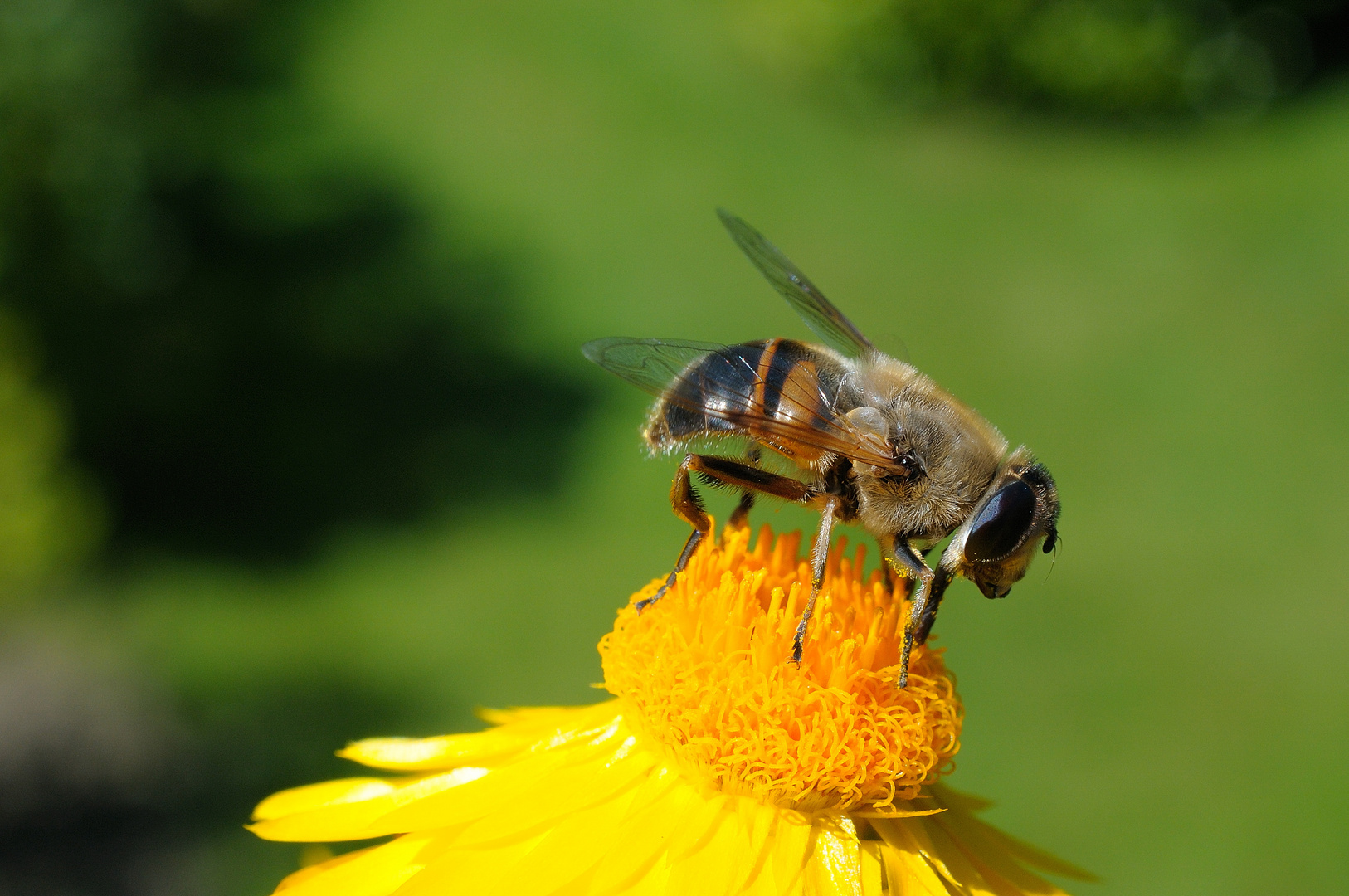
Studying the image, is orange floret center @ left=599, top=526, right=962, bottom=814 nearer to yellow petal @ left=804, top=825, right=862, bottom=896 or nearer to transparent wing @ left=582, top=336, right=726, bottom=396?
yellow petal @ left=804, top=825, right=862, bottom=896

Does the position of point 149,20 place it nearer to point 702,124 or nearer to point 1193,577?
point 702,124

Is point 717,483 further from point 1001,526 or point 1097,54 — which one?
point 1097,54

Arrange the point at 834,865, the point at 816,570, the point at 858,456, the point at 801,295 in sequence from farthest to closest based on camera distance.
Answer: the point at 801,295 < the point at 858,456 < the point at 816,570 < the point at 834,865

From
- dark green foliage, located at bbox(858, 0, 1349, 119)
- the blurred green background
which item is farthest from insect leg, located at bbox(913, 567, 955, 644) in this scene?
dark green foliage, located at bbox(858, 0, 1349, 119)

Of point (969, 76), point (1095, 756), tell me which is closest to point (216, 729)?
point (1095, 756)

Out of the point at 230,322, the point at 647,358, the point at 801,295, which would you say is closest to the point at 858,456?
the point at 647,358

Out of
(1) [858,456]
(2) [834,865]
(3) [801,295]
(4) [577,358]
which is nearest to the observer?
(2) [834,865]
